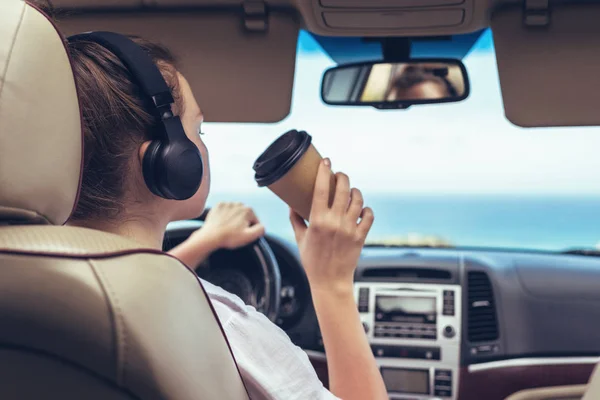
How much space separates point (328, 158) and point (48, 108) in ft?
2.37

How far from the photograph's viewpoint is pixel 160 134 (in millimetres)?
1432

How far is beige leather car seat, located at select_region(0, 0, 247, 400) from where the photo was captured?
3.24 feet

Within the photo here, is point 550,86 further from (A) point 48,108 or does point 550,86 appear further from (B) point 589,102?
(A) point 48,108

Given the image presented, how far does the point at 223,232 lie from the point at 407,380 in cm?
104

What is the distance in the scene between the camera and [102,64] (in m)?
1.39

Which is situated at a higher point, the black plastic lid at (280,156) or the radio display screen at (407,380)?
the black plastic lid at (280,156)

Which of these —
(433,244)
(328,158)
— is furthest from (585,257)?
(328,158)

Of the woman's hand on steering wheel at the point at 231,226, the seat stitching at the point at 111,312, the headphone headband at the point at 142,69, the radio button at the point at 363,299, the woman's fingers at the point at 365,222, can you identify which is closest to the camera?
the seat stitching at the point at 111,312

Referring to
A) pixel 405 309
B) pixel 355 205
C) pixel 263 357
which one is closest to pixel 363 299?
pixel 405 309

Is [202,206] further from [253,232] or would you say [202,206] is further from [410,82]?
[410,82]

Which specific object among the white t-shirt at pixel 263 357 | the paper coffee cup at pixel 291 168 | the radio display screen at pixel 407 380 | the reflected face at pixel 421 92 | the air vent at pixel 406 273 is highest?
the reflected face at pixel 421 92

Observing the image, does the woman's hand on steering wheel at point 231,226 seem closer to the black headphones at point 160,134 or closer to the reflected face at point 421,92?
the reflected face at point 421,92

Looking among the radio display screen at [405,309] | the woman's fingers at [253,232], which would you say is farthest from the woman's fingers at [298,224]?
the radio display screen at [405,309]

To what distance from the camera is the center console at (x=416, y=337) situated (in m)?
3.19
